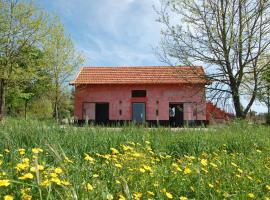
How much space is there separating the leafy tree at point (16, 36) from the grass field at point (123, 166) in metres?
17.7

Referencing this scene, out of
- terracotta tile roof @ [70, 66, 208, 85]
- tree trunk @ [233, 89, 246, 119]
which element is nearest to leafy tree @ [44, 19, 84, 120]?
terracotta tile roof @ [70, 66, 208, 85]

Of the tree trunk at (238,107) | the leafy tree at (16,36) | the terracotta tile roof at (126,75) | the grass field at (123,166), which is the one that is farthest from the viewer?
the terracotta tile roof at (126,75)

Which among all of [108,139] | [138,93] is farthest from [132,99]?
[108,139]

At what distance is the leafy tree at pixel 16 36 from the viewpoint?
2473 centimetres

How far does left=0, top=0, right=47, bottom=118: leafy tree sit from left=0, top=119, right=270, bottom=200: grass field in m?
17.7

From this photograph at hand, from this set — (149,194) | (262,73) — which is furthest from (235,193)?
(262,73)

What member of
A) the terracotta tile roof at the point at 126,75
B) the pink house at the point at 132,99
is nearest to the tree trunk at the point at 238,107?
the pink house at the point at 132,99

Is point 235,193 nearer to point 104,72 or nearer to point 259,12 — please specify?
point 259,12

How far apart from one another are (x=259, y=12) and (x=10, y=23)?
15536 mm

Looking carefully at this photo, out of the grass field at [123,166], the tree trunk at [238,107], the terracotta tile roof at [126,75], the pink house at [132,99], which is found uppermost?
the terracotta tile roof at [126,75]

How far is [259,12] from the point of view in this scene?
59.4 ft

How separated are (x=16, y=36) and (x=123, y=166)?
22380 mm

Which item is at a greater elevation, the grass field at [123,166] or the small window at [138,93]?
→ the small window at [138,93]

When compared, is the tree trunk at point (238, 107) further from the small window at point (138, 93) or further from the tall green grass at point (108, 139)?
the small window at point (138, 93)
